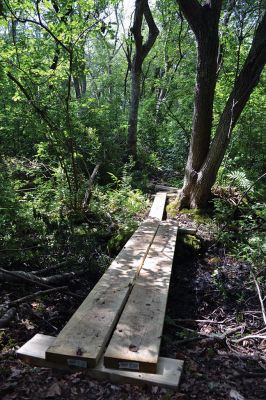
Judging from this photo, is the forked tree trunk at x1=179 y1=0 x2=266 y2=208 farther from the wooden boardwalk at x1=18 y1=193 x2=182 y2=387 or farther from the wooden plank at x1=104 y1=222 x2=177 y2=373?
the wooden boardwalk at x1=18 y1=193 x2=182 y2=387

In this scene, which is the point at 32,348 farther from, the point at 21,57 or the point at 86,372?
the point at 21,57

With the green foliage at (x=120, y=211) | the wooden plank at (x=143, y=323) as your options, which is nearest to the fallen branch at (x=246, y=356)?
the wooden plank at (x=143, y=323)

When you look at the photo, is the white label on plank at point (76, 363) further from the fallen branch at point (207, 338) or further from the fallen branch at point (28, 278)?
the fallen branch at point (28, 278)

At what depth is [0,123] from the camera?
35.5 ft

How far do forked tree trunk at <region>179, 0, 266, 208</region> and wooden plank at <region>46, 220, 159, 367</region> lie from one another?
341 centimetres

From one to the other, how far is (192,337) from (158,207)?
4.58 meters

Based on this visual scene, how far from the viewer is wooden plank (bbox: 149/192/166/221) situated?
23.1 ft

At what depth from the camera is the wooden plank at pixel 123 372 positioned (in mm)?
2348

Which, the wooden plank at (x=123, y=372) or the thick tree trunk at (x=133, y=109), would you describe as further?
the thick tree trunk at (x=133, y=109)

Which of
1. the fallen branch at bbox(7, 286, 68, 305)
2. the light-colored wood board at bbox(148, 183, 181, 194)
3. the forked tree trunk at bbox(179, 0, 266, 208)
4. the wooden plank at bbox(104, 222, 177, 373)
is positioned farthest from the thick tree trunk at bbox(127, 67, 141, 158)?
the fallen branch at bbox(7, 286, 68, 305)

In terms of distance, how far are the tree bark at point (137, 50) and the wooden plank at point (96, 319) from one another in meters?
8.31

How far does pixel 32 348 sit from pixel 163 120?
16.3 meters

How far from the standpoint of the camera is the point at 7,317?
310cm

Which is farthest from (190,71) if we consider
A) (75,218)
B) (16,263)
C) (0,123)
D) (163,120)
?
(16,263)
